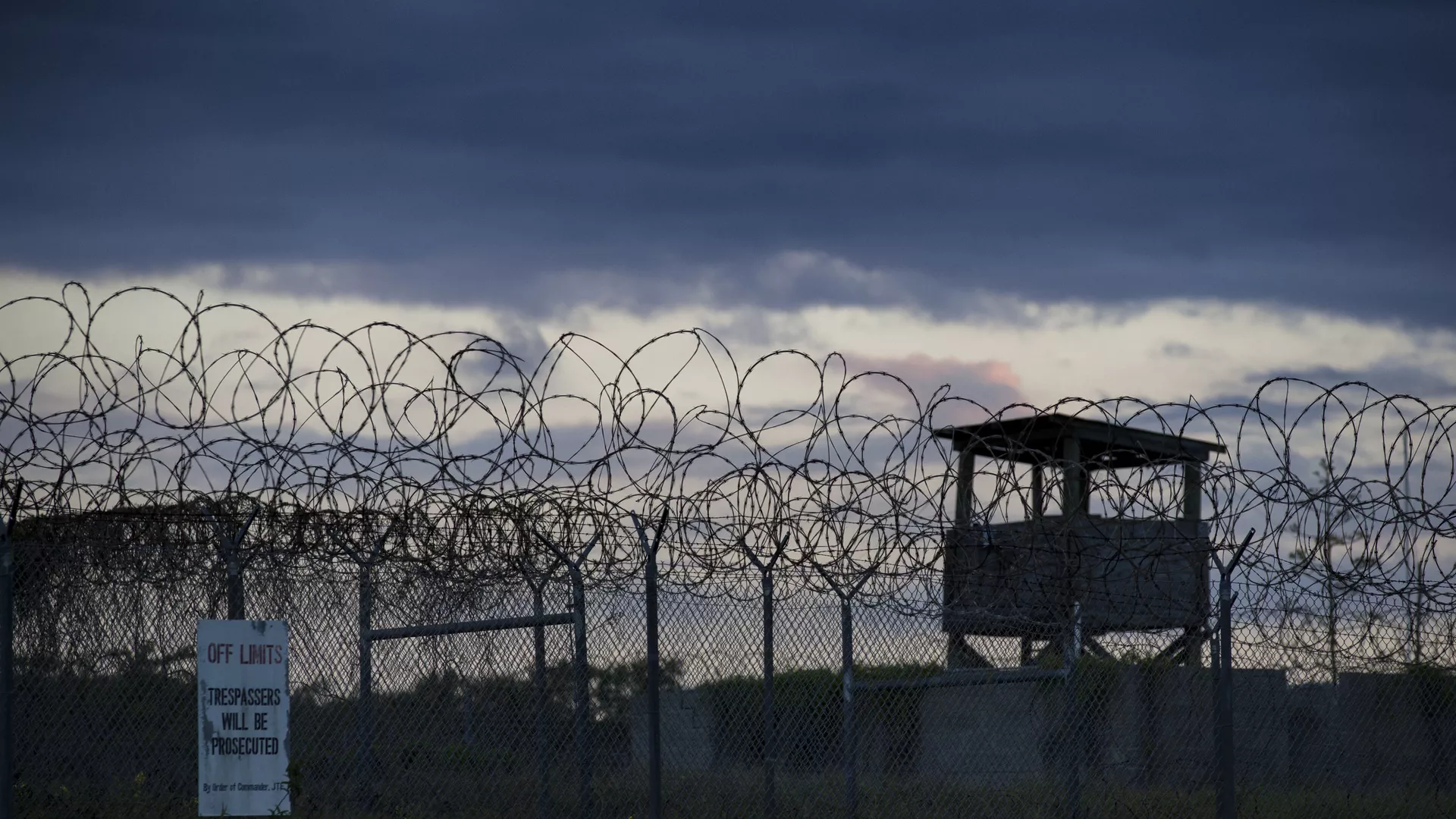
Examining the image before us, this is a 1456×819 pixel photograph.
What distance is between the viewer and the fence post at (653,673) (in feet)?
26.1

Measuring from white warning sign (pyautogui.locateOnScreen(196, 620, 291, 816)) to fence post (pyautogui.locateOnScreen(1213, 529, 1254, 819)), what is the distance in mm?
5450

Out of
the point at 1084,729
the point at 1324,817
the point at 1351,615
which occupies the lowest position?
the point at 1324,817

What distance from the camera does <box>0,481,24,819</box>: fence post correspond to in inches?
291

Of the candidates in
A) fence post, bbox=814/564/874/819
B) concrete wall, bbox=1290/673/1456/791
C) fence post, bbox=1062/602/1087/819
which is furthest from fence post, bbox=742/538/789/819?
concrete wall, bbox=1290/673/1456/791

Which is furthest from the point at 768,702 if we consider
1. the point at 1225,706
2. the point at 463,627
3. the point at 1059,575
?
the point at 1225,706

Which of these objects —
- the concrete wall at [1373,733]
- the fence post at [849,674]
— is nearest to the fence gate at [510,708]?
the fence post at [849,674]

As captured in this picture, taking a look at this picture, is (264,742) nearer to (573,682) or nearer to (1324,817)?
(573,682)

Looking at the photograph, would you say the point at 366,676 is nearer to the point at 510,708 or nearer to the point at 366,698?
the point at 366,698

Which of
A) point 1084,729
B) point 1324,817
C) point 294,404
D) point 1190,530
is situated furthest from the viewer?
point 1190,530

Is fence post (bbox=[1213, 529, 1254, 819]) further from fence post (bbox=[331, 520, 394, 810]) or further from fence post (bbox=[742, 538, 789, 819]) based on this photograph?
fence post (bbox=[331, 520, 394, 810])

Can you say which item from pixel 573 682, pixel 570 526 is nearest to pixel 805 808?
pixel 573 682

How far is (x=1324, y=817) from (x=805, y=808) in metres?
3.85

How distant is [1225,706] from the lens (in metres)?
9.09

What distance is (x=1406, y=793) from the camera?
10.5 meters
